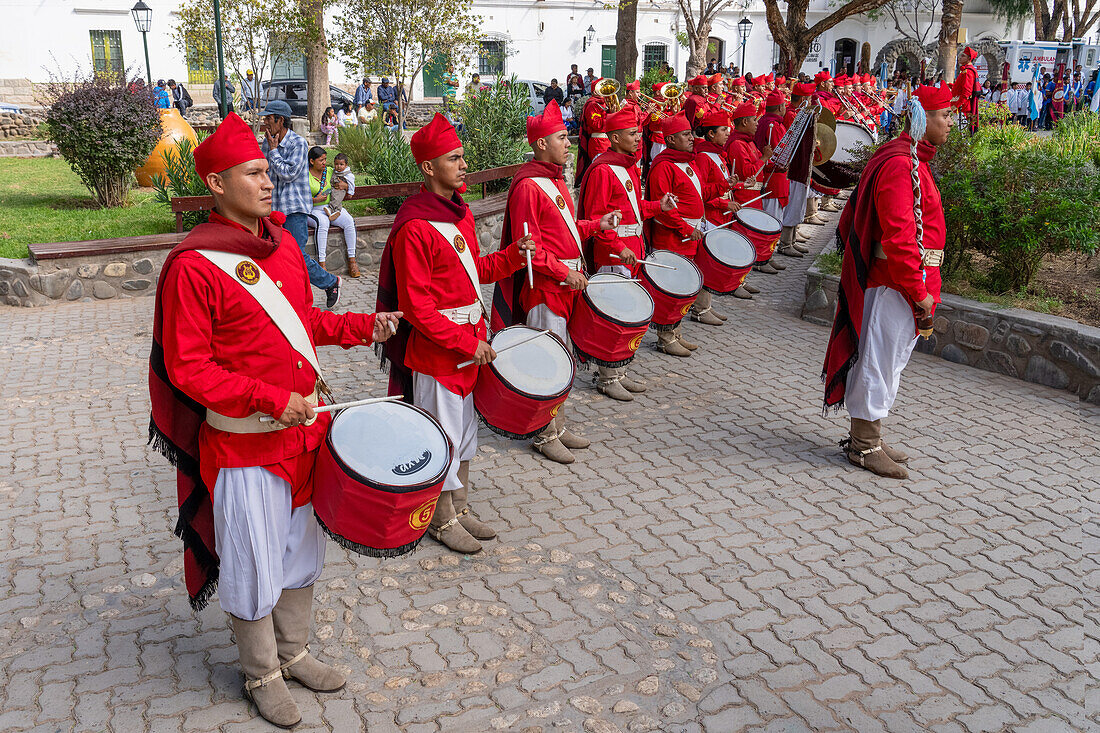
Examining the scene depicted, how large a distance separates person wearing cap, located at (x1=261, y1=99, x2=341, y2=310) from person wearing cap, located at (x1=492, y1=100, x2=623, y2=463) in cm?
324

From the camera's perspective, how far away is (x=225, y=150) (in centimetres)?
285

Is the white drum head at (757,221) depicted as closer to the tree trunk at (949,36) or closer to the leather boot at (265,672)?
the leather boot at (265,672)

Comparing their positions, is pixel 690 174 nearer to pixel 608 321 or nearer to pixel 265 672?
pixel 608 321

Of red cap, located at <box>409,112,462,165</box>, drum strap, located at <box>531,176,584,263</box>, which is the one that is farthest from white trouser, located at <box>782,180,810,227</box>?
red cap, located at <box>409,112,462,165</box>

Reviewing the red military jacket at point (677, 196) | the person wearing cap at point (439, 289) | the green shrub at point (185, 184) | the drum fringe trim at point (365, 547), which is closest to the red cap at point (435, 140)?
the person wearing cap at point (439, 289)

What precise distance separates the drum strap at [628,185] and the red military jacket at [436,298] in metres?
2.16

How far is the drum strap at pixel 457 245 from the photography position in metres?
4.02

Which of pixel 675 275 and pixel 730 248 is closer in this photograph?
pixel 675 275

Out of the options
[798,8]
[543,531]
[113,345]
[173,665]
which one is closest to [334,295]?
[113,345]

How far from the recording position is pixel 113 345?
24.7ft

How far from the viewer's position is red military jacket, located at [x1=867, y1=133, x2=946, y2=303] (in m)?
4.85

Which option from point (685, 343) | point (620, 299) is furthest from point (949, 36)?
point (620, 299)

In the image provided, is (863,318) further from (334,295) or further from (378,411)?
(334,295)

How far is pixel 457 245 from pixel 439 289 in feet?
0.68
